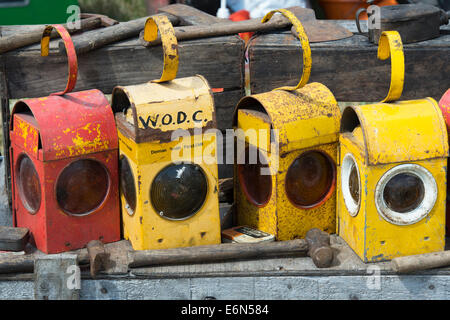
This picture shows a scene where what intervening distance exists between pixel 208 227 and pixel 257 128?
1.51 ft

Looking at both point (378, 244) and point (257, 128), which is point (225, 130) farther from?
point (378, 244)

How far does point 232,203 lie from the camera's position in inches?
135

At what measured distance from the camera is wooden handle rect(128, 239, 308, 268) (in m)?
2.81

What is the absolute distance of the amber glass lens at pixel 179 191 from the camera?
288 cm

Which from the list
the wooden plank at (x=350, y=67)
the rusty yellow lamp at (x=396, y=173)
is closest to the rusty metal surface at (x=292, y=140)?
the rusty yellow lamp at (x=396, y=173)

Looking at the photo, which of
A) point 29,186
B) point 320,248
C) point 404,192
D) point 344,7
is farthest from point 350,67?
point 344,7

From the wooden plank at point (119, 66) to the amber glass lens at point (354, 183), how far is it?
0.82 meters

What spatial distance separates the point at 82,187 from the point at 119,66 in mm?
676

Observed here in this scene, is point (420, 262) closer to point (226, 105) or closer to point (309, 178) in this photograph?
point (309, 178)

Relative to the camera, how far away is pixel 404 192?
2.86 meters

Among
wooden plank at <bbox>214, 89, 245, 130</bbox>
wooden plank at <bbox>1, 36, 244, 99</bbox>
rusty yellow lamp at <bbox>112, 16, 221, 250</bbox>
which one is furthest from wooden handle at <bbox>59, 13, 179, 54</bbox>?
wooden plank at <bbox>214, 89, 245, 130</bbox>

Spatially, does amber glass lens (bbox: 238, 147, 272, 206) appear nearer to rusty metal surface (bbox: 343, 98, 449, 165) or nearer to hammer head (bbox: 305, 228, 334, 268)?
hammer head (bbox: 305, 228, 334, 268)

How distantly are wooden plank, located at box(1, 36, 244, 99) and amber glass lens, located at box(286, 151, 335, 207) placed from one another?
2.14 feet

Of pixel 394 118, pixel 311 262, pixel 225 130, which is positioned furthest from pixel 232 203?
pixel 394 118
